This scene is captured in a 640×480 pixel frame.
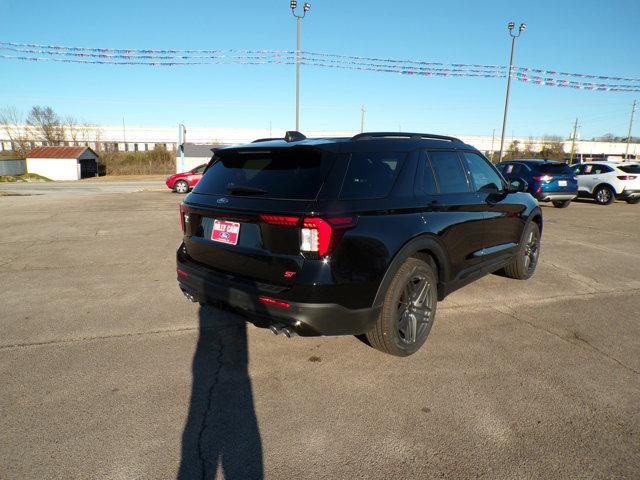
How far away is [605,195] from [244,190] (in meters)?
17.1

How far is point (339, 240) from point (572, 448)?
1759 mm

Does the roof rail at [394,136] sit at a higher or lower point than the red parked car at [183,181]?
higher

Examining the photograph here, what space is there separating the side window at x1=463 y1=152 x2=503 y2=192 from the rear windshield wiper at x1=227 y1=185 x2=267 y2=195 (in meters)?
2.34

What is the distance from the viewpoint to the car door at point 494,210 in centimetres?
429

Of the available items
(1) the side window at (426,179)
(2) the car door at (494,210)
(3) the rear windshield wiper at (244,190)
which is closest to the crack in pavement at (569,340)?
(2) the car door at (494,210)

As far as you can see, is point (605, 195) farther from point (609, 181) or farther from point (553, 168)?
point (553, 168)

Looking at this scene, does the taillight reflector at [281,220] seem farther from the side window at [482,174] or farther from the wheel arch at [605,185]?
the wheel arch at [605,185]

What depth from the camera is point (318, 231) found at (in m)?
2.61

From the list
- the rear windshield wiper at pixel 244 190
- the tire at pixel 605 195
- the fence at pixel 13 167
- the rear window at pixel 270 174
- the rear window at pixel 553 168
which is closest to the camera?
the rear window at pixel 270 174

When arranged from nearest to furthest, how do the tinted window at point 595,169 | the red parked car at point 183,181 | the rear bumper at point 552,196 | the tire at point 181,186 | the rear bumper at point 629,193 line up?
the rear bumper at point 552,196
the rear bumper at point 629,193
the tinted window at point 595,169
the red parked car at point 183,181
the tire at point 181,186

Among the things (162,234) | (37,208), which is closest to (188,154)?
(37,208)

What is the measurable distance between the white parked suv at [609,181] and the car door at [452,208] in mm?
14740

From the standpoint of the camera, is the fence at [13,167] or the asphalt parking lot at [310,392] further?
the fence at [13,167]

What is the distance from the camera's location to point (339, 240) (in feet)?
8.77
